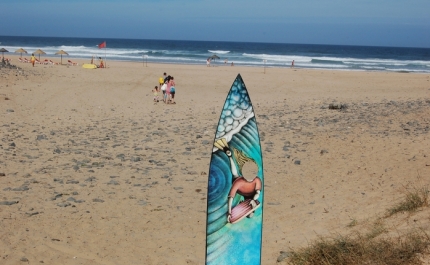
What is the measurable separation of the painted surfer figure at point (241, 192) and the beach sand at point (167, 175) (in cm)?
136

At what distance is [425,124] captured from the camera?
424 inches

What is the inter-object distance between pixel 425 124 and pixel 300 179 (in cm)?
Answer: 467

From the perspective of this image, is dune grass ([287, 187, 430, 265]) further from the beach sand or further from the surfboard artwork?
the surfboard artwork

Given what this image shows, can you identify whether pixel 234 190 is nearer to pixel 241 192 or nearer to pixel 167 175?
pixel 241 192

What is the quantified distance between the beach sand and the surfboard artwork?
1.23m

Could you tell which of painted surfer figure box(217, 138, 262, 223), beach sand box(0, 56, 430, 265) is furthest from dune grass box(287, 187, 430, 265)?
painted surfer figure box(217, 138, 262, 223)

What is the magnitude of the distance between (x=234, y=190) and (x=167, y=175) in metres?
4.17

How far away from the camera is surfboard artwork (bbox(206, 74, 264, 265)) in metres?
3.70

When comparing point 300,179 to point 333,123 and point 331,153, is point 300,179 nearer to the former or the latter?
point 331,153

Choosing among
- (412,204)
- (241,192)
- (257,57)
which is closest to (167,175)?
(412,204)

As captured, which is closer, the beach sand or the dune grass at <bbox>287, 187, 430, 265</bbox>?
the dune grass at <bbox>287, 187, 430, 265</bbox>

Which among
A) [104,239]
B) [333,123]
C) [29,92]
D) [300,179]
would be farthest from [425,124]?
[29,92]

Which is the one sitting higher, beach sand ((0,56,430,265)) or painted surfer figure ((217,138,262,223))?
painted surfer figure ((217,138,262,223))

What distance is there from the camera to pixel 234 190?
3.71 metres
